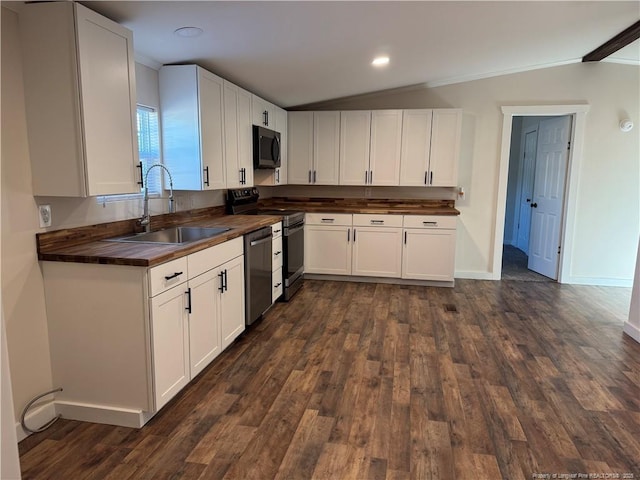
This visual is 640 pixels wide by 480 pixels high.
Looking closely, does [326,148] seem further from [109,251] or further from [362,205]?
[109,251]

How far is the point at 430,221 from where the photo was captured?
4.82 metres

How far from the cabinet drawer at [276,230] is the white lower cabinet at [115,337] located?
1629 millimetres

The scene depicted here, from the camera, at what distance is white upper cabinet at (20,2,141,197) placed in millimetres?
1977

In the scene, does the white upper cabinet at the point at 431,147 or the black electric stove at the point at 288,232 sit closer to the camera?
the black electric stove at the point at 288,232

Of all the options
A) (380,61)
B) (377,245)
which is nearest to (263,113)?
(380,61)

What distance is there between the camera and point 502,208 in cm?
526

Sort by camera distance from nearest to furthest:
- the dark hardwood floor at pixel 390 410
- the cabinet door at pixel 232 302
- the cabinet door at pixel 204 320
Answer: the dark hardwood floor at pixel 390 410
the cabinet door at pixel 204 320
the cabinet door at pixel 232 302

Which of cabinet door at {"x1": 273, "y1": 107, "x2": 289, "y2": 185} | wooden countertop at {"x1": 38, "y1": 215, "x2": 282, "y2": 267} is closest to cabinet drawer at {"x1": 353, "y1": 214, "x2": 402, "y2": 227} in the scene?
cabinet door at {"x1": 273, "y1": 107, "x2": 289, "y2": 185}

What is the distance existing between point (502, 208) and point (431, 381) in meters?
3.28

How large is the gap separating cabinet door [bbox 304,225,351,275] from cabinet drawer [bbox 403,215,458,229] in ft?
2.36

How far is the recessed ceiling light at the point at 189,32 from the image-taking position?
251 centimetres

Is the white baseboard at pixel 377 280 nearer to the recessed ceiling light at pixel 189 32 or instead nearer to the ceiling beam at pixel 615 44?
the ceiling beam at pixel 615 44

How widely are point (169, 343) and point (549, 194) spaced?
5.15 metres

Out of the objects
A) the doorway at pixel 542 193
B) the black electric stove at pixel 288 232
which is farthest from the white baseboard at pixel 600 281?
the black electric stove at pixel 288 232
